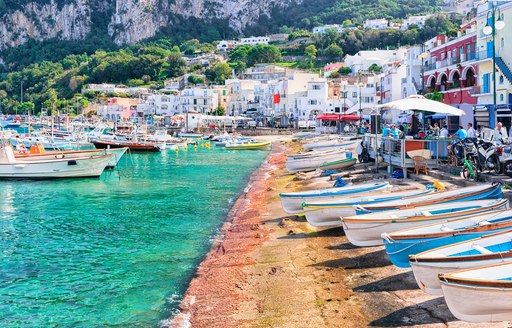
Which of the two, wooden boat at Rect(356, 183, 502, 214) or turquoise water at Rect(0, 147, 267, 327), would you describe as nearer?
turquoise water at Rect(0, 147, 267, 327)

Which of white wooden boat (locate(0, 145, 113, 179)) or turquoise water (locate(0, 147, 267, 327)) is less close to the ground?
white wooden boat (locate(0, 145, 113, 179))

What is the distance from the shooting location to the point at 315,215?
16672 millimetres

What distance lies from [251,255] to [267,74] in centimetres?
13286

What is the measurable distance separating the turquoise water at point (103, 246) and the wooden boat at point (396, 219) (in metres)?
4.51

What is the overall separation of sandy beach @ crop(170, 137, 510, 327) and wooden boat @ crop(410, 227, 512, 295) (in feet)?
2.10

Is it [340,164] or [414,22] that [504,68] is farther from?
[414,22]

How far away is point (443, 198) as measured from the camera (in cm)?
1562

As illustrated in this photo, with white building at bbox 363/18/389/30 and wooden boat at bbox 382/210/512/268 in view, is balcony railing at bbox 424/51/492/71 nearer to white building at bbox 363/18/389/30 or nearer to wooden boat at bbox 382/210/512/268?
wooden boat at bbox 382/210/512/268

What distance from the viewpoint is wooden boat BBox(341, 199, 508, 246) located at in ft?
43.7

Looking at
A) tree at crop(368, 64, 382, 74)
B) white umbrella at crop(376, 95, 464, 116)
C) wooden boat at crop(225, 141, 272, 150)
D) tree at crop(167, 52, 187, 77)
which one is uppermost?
tree at crop(167, 52, 187, 77)

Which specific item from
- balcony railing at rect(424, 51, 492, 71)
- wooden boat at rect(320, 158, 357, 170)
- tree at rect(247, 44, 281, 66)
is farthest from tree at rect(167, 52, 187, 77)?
wooden boat at rect(320, 158, 357, 170)

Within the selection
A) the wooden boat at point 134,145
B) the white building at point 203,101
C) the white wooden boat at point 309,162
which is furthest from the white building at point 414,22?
the white wooden boat at point 309,162

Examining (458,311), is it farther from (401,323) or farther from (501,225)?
(501,225)

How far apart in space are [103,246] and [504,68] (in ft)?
91.2
